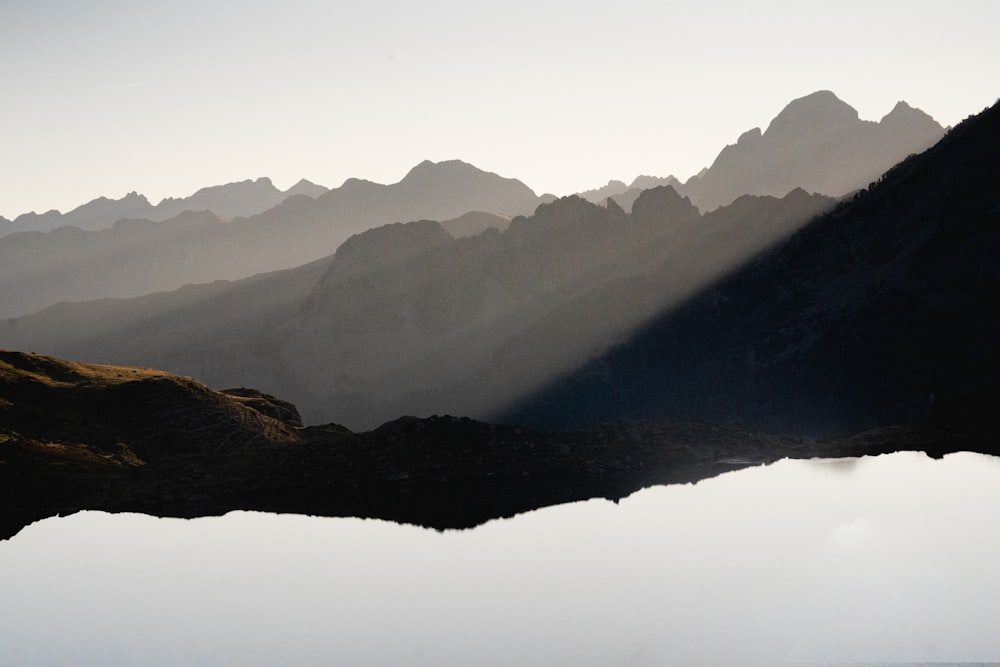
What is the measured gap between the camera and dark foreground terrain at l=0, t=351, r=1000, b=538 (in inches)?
1670

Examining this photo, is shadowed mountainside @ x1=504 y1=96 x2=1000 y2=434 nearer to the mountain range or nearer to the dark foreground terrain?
the mountain range

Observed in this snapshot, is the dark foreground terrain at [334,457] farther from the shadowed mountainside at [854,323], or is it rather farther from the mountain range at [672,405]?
the shadowed mountainside at [854,323]

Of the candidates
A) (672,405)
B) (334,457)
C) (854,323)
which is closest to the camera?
(334,457)

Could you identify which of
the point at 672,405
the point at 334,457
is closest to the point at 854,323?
the point at 672,405

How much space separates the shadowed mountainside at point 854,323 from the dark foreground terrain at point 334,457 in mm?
63806

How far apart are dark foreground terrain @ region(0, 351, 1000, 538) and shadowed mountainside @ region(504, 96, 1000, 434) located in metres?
63.8

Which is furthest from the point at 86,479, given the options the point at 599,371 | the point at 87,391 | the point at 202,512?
the point at 599,371

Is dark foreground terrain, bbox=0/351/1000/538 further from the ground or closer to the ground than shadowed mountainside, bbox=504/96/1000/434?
closer to the ground

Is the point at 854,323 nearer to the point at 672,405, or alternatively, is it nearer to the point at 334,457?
the point at 672,405

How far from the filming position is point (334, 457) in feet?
167

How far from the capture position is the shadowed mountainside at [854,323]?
125750 millimetres

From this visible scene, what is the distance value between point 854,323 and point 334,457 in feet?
362

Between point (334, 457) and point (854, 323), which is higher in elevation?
point (854, 323)

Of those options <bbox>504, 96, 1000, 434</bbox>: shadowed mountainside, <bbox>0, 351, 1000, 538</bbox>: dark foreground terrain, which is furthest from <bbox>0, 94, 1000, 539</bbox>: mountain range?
<bbox>504, 96, 1000, 434</bbox>: shadowed mountainside
